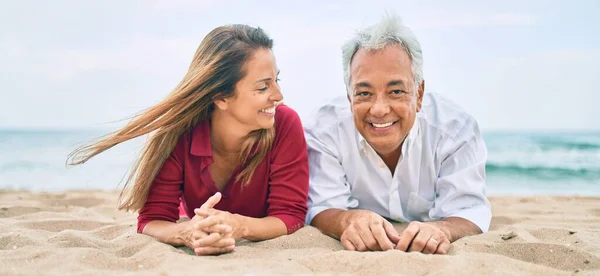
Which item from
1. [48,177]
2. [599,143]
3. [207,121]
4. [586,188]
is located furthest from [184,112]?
[599,143]

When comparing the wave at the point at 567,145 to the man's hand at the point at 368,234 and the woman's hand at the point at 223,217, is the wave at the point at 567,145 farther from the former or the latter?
the woman's hand at the point at 223,217

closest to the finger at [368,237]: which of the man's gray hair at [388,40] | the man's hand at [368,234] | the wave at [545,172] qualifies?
the man's hand at [368,234]

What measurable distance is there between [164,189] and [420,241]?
1605 mm

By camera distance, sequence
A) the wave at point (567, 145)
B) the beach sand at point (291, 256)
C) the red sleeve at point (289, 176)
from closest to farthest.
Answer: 1. the beach sand at point (291, 256)
2. the red sleeve at point (289, 176)
3. the wave at point (567, 145)

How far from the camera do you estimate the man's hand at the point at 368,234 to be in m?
3.08

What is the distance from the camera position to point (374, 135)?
3.73m

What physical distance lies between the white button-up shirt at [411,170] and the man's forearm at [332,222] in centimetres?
8

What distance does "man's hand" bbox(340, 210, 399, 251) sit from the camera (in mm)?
3084

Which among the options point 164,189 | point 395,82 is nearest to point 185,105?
point 164,189

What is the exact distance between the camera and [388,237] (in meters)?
3.18

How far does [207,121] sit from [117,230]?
3.70 ft

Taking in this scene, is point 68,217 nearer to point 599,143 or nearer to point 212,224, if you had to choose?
point 212,224

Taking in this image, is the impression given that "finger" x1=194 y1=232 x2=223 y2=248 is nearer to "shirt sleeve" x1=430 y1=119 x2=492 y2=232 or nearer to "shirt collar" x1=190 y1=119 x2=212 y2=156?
"shirt collar" x1=190 y1=119 x2=212 y2=156

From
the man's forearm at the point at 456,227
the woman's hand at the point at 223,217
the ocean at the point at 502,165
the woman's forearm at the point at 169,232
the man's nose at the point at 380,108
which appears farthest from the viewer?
Answer: the ocean at the point at 502,165
